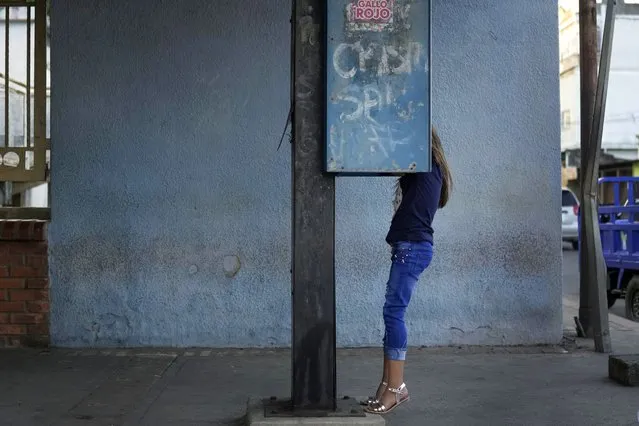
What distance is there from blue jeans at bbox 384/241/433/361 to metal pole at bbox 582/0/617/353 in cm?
279

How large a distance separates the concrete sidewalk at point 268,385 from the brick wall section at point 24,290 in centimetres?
21

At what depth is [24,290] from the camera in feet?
23.2

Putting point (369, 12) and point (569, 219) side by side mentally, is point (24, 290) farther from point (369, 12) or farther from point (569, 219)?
point (569, 219)

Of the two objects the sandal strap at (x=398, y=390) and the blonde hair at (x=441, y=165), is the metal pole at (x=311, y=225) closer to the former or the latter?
the sandal strap at (x=398, y=390)

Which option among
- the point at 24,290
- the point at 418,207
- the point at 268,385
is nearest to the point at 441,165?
the point at 418,207

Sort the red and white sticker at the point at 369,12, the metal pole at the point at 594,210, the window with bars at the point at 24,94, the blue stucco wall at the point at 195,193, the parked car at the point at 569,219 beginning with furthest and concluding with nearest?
the parked car at the point at 569,219, the window with bars at the point at 24,94, the blue stucco wall at the point at 195,193, the metal pole at the point at 594,210, the red and white sticker at the point at 369,12

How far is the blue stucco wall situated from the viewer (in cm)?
709

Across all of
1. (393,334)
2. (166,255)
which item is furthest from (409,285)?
(166,255)

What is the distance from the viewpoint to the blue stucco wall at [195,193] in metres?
7.09

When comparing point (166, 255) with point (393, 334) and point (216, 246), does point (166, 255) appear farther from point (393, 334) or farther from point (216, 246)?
point (393, 334)

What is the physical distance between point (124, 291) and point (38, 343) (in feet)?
2.75

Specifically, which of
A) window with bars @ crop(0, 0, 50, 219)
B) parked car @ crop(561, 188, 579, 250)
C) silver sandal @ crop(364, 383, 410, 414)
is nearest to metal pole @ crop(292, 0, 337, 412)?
silver sandal @ crop(364, 383, 410, 414)

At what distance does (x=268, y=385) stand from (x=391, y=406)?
1201 mm

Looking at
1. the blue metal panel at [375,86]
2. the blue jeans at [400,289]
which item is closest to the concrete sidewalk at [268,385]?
the blue jeans at [400,289]
